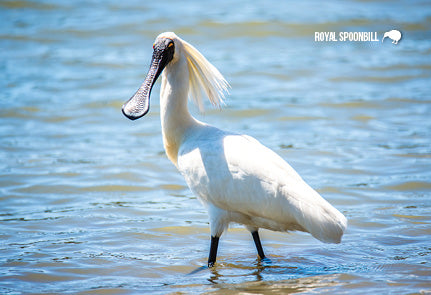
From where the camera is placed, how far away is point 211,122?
1352 centimetres

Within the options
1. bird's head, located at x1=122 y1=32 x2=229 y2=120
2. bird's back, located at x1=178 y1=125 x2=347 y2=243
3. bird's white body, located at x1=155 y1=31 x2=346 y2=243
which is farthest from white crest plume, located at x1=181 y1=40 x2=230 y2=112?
bird's back, located at x1=178 y1=125 x2=347 y2=243

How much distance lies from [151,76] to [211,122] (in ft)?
21.0

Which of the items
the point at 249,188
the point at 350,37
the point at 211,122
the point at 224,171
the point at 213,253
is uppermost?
the point at 350,37

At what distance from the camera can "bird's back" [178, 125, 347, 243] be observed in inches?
255

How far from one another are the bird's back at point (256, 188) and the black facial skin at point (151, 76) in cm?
76

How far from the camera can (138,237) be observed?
8.02 m

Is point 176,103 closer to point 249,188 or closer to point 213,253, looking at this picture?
point 249,188

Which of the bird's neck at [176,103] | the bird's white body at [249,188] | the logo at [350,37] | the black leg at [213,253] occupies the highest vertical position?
the logo at [350,37]

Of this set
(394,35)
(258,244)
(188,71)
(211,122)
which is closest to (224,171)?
(258,244)

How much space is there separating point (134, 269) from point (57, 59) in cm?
1230

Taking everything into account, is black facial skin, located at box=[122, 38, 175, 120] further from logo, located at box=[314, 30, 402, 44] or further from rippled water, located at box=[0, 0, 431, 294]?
logo, located at box=[314, 30, 402, 44]

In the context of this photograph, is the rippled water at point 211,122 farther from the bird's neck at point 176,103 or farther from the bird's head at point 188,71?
the bird's head at point 188,71

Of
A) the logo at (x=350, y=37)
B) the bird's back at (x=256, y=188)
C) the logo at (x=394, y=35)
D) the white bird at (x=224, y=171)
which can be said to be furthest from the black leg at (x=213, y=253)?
the logo at (x=394, y=35)

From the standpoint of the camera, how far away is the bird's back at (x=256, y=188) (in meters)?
6.46
